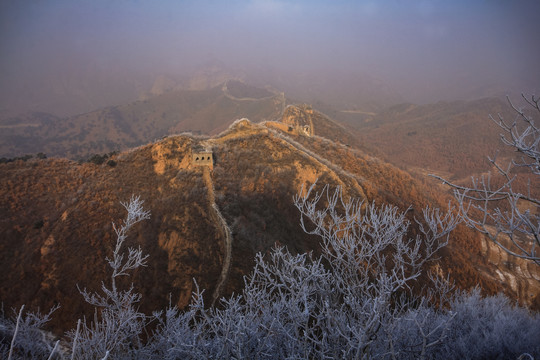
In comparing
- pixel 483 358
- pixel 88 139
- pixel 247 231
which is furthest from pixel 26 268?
pixel 88 139

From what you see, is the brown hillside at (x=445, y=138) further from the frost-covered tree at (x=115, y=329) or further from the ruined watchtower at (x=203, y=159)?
the frost-covered tree at (x=115, y=329)

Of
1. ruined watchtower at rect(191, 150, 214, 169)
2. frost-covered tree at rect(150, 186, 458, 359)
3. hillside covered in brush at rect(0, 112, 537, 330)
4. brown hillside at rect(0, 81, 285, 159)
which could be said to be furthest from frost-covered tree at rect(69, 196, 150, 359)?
brown hillside at rect(0, 81, 285, 159)

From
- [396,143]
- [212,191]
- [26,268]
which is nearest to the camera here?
[26,268]

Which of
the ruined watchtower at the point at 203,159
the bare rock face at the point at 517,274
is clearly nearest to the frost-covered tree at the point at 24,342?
the ruined watchtower at the point at 203,159

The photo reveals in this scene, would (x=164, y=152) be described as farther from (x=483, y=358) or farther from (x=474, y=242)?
(x=474, y=242)

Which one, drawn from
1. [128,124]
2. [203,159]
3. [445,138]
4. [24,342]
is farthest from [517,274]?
[128,124]

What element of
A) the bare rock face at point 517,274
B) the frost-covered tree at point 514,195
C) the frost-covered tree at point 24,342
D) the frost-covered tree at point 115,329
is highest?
the frost-covered tree at point 514,195
